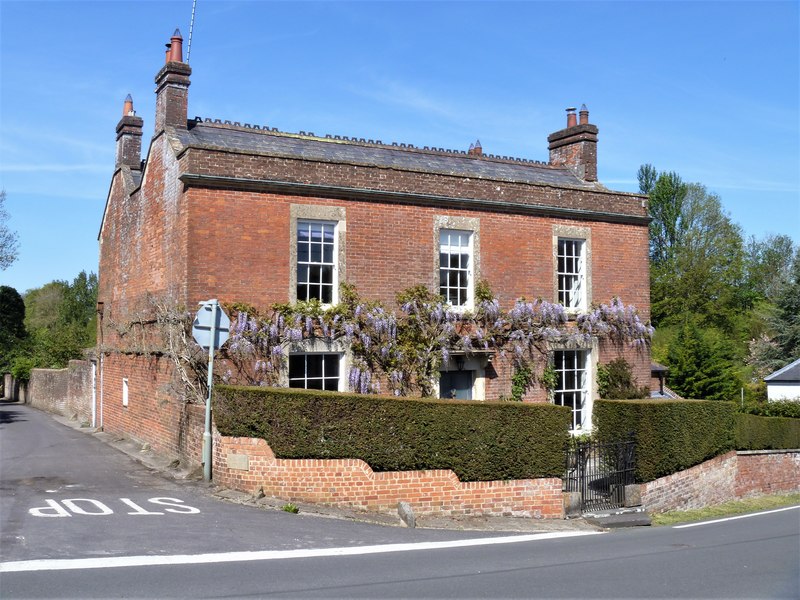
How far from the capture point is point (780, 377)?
35.5 m

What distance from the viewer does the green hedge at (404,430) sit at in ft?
43.5

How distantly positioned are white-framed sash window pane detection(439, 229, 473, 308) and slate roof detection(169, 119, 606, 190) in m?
1.65

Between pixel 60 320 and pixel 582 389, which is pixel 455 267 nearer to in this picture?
pixel 582 389

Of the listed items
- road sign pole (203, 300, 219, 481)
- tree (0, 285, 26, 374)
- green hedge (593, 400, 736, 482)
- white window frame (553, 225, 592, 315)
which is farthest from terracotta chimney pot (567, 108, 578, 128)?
tree (0, 285, 26, 374)

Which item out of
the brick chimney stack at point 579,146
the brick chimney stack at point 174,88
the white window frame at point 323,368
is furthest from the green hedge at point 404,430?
the brick chimney stack at point 579,146

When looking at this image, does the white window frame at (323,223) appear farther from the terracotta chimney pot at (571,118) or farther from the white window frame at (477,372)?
the terracotta chimney pot at (571,118)

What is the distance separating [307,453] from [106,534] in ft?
12.5

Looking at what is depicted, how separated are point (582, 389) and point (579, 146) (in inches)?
331

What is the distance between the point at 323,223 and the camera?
17.8 m

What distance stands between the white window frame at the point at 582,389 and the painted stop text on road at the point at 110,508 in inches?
447

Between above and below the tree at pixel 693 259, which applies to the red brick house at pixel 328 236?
below

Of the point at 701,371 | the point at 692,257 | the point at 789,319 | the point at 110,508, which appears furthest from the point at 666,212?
the point at 110,508

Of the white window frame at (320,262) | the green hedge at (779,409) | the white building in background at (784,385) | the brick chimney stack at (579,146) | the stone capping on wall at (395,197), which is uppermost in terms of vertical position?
the brick chimney stack at (579,146)

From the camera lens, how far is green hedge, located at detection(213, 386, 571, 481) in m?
13.3
